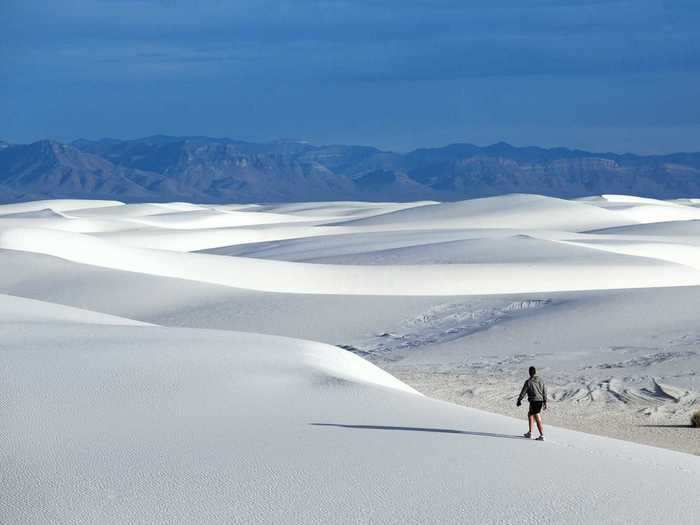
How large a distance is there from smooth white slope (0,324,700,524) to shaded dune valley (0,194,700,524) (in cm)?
3

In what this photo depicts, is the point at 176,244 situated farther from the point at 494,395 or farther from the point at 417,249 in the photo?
the point at 494,395

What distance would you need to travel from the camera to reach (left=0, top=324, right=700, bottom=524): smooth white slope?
26.0 feet

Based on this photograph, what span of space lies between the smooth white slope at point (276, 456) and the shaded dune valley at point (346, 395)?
0.03 m

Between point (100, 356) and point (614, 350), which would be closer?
point (100, 356)

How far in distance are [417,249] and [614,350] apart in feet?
77.7

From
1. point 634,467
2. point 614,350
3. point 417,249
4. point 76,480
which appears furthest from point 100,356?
point 417,249

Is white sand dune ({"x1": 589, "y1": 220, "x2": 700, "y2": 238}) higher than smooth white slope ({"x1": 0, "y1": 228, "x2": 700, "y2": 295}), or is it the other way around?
white sand dune ({"x1": 589, "y1": 220, "x2": 700, "y2": 238})

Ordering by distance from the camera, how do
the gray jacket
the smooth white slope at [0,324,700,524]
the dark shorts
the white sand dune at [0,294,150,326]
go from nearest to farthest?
the smooth white slope at [0,324,700,524] → the dark shorts → the gray jacket → the white sand dune at [0,294,150,326]

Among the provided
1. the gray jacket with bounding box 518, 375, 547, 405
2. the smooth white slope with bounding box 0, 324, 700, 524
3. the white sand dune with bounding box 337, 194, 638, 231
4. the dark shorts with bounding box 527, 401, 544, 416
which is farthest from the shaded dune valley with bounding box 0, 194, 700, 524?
the white sand dune with bounding box 337, 194, 638, 231

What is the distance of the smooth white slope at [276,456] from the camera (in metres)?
7.92

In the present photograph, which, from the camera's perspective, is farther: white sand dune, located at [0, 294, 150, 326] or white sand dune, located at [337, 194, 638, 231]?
white sand dune, located at [337, 194, 638, 231]

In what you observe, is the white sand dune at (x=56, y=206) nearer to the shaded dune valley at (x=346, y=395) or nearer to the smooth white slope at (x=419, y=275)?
the smooth white slope at (x=419, y=275)

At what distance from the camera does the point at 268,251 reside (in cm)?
5175

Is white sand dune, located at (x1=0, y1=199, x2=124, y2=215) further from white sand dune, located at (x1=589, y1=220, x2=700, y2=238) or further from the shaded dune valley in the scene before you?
the shaded dune valley
